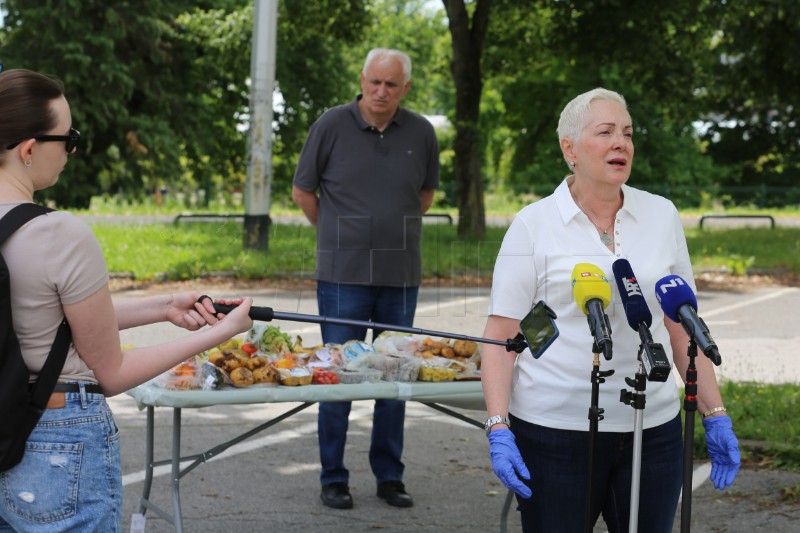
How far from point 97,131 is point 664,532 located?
31271mm

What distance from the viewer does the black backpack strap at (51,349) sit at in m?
2.51

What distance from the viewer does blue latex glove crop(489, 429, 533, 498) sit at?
3.07 meters

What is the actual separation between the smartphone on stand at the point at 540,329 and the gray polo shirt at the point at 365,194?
264 centimetres

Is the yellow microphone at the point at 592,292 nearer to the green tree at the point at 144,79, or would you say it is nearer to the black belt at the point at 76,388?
the black belt at the point at 76,388

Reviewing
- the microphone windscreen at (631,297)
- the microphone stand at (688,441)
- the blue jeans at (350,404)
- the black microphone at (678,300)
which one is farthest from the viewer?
the blue jeans at (350,404)

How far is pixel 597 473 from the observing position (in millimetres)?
3260

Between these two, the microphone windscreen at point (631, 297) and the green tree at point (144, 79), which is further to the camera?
the green tree at point (144, 79)

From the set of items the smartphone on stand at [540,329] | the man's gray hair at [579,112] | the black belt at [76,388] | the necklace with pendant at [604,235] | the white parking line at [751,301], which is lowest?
the white parking line at [751,301]

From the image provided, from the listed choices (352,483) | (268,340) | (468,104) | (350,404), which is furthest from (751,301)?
(268,340)

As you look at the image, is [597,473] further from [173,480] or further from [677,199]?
[677,199]

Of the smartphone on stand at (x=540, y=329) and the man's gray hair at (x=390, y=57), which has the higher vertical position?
the man's gray hair at (x=390, y=57)

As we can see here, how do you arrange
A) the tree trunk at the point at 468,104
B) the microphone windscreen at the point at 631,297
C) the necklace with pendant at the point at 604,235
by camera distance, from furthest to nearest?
1. the tree trunk at the point at 468,104
2. the necklace with pendant at the point at 604,235
3. the microphone windscreen at the point at 631,297

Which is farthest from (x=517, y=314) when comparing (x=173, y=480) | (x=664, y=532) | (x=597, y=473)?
(x=173, y=480)

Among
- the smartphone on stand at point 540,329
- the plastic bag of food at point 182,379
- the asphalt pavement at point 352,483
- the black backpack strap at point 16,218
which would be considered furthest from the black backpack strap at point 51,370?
the asphalt pavement at point 352,483
